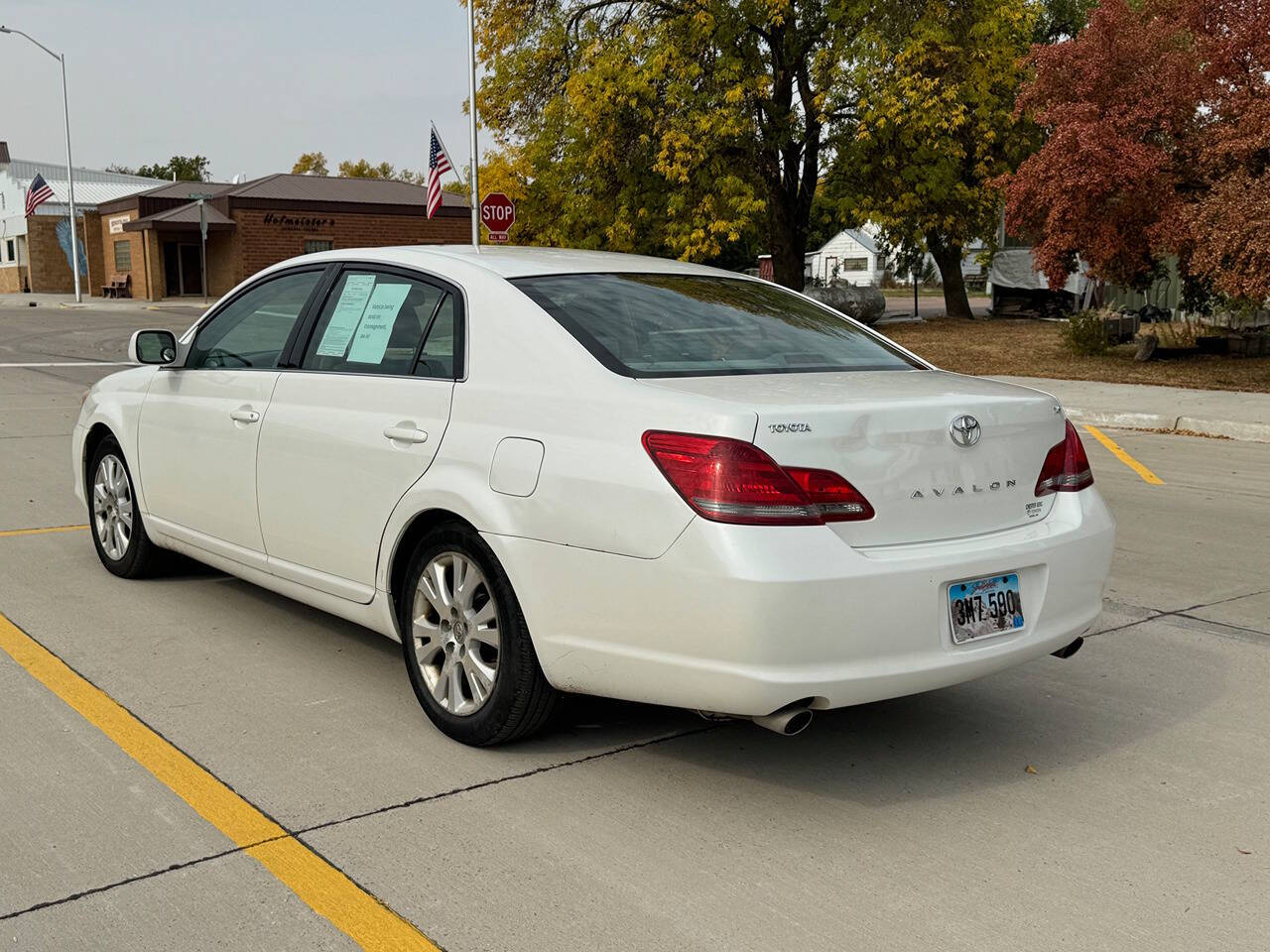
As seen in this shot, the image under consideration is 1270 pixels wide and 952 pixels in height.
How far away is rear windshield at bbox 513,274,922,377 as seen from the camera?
416cm

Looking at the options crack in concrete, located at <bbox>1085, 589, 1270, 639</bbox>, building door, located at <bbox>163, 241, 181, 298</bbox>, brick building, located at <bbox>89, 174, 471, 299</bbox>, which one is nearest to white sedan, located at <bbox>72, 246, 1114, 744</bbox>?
crack in concrete, located at <bbox>1085, 589, 1270, 639</bbox>

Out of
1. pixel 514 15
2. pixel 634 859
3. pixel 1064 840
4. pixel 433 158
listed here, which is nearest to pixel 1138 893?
pixel 1064 840

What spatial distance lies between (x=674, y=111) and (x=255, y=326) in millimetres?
21724

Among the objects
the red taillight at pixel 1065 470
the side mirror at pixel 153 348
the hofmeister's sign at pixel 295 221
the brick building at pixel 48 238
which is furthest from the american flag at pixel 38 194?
the red taillight at pixel 1065 470

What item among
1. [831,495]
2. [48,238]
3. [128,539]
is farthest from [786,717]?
[48,238]

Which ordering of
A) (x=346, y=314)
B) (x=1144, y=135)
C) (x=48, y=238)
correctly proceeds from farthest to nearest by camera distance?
(x=48, y=238) < (x=1144, y=135) < (x=346, y=314)

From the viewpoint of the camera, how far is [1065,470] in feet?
13.8

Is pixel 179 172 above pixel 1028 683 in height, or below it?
above

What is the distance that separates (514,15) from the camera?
2847 cm

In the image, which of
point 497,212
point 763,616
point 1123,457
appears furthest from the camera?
point 497,212

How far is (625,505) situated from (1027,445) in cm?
134

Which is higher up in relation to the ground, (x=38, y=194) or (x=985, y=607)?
(x=38, y=194)

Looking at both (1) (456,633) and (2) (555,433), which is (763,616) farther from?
(1) (456,633)

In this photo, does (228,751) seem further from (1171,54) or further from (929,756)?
(1171,54)
